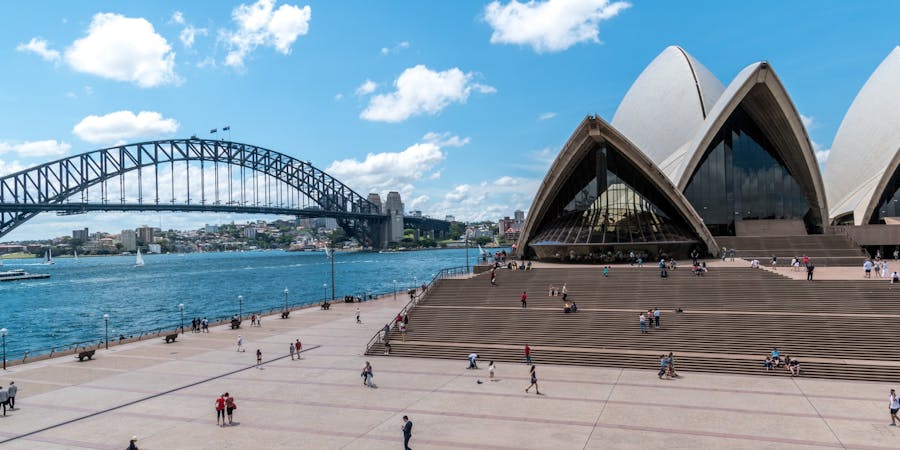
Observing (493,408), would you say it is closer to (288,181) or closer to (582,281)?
(582,281)

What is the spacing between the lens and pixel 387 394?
1684 cm

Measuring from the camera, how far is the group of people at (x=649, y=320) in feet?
71.3

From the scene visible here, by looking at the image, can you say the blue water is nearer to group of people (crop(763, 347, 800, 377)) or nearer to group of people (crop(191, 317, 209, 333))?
group of people (crop(191, 317, 209, 333))

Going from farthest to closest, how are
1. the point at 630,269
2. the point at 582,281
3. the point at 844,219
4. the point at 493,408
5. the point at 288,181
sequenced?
the point at 288,181, the point at 844,219, the point at 630,269, the point at 582,281, the point at 493,408

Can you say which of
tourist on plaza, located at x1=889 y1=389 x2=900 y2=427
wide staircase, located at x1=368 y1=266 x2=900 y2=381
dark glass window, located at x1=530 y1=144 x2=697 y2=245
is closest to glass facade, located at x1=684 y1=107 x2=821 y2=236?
dark glass window, located at x1=530 y1=144 x2=697 y2=245

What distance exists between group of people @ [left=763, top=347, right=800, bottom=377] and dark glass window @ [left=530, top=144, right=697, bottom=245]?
18.3m

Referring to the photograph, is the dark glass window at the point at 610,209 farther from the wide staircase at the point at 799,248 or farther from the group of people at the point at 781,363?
the group of people at the point at 781,363

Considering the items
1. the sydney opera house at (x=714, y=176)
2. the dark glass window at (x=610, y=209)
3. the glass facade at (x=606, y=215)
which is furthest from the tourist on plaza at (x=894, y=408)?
the dark glass window at (x=610, y=209)

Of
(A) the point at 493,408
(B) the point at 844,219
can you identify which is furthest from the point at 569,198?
(A) the point at 493,408

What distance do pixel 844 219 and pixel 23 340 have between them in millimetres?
58680

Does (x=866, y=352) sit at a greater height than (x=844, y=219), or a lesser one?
lesser

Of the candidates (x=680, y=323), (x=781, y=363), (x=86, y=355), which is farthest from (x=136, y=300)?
(x=781, y=363)

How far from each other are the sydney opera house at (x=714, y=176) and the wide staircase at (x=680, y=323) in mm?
8811

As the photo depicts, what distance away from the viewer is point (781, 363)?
18219 millimetres
